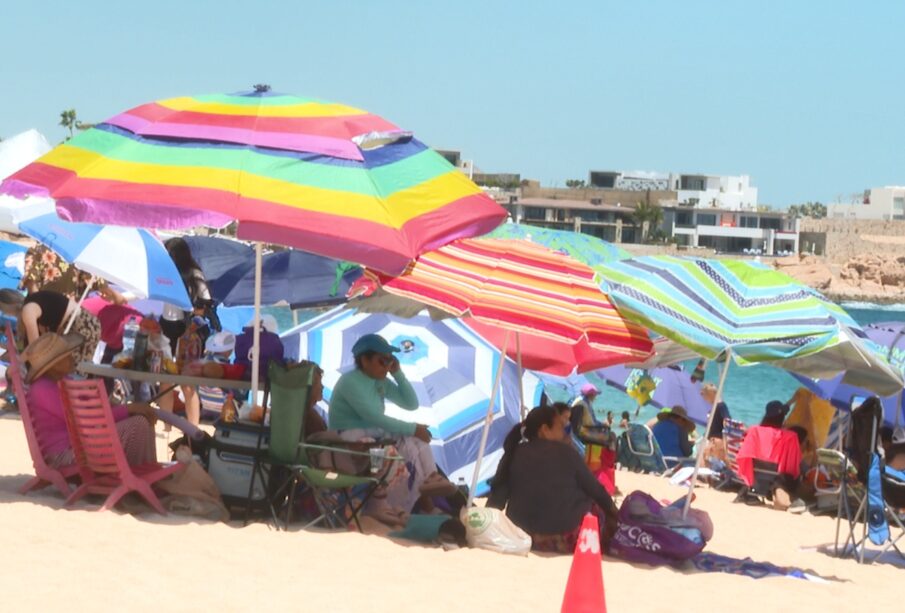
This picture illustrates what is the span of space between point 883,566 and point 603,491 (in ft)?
8.11

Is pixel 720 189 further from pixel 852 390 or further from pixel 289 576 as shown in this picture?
pixel 289 576

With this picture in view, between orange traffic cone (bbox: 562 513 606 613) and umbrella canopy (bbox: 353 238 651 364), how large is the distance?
2040mm

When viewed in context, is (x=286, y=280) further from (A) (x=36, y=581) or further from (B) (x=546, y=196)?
(B) (x=546, y=196)

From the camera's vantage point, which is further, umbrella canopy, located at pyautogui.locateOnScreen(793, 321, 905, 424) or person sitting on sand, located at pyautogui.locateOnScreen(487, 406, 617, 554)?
umbrella canopy, located at pyautogui.locateOnScreen(793, 321, 905, 424)

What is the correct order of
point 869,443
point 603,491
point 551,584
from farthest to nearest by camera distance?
point 869,443 → point 603,491 → point 551,584

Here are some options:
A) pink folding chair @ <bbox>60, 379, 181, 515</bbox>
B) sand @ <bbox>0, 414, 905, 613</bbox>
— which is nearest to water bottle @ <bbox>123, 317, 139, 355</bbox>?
sand @ <bbox>0, 414, 905, 613</bbox>

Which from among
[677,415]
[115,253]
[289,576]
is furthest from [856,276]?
[289,576]

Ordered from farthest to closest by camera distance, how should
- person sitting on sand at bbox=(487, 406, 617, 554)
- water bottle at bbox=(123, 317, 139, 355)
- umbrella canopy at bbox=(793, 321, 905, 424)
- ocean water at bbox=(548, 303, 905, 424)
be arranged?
ocean water at bbox=(548, 303, 905, 424), water bottle at bbox=(123, 317, 139, 355), umbrella canopy at bbox=(793, 321, 905, 424), person sitting on sand at bbox=(487, 406, 617, 554)

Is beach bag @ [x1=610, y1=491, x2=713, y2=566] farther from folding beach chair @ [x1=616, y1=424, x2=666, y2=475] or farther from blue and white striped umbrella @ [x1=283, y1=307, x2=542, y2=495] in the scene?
folding beach chair @ [x1=616, y1=424, x2=666, y2=475]

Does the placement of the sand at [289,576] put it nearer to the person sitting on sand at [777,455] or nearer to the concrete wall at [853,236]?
the person sitting on sand at [777,455]

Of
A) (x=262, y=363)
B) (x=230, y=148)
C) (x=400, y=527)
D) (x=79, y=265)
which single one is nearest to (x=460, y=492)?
(x=400, y=527)

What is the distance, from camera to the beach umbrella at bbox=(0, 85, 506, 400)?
6648mm

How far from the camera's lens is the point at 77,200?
670 centimetres

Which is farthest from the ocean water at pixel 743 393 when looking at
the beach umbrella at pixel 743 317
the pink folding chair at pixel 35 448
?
the pink folding chair at pixel 35 448
